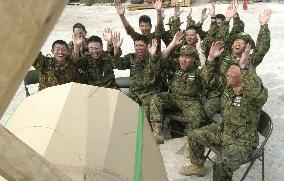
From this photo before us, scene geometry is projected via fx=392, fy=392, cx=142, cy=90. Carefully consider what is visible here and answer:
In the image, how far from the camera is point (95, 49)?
5.71 m

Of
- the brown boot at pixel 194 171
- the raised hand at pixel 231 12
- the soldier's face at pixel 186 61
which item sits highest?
the raised hand at pixel 231 12

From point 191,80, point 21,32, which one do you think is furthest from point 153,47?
point 21,32

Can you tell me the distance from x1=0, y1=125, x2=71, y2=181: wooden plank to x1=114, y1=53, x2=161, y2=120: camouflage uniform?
4383 mm

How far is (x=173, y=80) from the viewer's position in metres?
5.58

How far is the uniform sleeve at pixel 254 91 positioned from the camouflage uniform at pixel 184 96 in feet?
3.62

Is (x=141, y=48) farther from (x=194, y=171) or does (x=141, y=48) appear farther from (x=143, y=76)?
(x=194, y=171)

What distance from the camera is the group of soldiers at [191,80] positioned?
4266 mm

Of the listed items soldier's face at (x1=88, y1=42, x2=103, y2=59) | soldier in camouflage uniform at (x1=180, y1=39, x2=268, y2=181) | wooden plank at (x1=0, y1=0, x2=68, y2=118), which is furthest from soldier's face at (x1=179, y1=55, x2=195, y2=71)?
wooden plank at (x1=0, y1=0, x2=68, y2=118)

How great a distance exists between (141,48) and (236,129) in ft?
6.27

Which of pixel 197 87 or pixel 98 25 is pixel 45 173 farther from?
pixel 98 25

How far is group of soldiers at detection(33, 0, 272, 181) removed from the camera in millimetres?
4266

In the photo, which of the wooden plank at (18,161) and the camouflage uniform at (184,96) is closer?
the wooden plank at (18,161)

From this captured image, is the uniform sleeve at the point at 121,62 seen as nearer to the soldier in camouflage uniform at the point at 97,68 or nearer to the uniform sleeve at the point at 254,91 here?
the soldier in camouflage uniform at the point at 97,68

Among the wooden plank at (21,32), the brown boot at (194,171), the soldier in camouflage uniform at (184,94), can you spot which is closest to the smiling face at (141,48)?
the soldier in camouflage uniform at (184,94)
